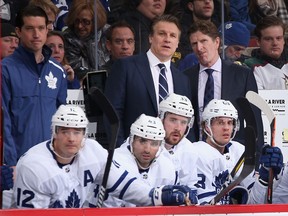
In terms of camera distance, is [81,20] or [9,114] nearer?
[9,114]

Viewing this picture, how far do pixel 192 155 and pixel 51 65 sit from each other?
1.02 metres

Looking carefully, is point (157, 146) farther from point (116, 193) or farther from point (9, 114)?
point (9, 114)

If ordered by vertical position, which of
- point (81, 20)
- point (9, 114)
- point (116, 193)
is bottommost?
point (116, 193)

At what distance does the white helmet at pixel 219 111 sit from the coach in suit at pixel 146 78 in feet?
0.56

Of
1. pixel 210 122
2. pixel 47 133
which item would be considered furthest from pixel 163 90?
pixel 47 133

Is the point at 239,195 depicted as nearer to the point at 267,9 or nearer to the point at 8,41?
the point at 8,41

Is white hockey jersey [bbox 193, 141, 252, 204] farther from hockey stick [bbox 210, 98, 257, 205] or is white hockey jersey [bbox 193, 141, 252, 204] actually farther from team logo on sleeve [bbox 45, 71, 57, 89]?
team logo on sleeve [bbox 45, 71, 57, 89]

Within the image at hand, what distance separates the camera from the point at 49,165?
639cm

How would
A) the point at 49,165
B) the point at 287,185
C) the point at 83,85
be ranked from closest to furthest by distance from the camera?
the point at 49,165
the point at 287,185
the point at 83,85

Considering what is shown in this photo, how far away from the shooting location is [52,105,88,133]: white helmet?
21.1 ft

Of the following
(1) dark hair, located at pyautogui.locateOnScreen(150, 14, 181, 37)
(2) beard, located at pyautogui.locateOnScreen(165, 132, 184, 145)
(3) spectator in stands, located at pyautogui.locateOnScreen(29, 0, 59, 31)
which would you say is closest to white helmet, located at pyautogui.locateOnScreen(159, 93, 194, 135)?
(2) beard, located at pyautogui.locateOnScreen(165, 132, 184, 145)

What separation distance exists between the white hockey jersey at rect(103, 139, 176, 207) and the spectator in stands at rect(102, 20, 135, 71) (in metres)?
0.93

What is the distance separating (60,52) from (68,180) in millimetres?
1230

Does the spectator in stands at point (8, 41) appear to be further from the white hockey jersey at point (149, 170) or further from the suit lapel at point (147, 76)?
the white hockey jersey at point (149, 170)
